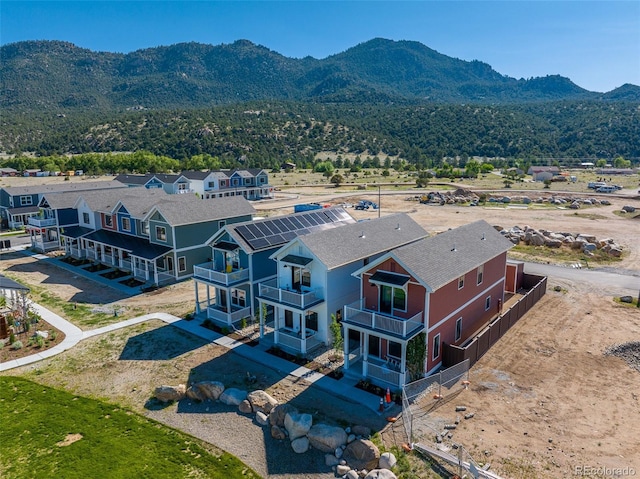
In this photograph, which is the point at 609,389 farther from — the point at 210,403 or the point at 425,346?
the point at 210,403

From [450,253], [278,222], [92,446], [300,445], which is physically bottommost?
[92,446]

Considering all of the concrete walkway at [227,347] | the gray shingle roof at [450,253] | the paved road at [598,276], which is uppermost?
the gray shingle roof at [450,253]

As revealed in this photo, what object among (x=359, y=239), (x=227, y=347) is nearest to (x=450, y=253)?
(x=359, y=239)

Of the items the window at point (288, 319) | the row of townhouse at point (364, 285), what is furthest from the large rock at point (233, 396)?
the window at point (288, 319)

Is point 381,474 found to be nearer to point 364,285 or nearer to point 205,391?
point 205,391

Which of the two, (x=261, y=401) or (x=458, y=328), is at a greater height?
(x=458, y=328)

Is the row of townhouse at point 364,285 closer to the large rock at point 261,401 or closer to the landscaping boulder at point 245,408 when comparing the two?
the large rock at point 261,401

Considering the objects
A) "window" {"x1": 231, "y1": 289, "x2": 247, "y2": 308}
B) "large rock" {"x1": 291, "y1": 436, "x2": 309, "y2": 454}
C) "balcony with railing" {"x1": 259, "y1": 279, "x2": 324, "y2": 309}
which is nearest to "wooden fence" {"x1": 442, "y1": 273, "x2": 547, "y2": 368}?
"balcony with railing" {"x1": 259, "y1": 279, "x2": 324, "y2": 309}
